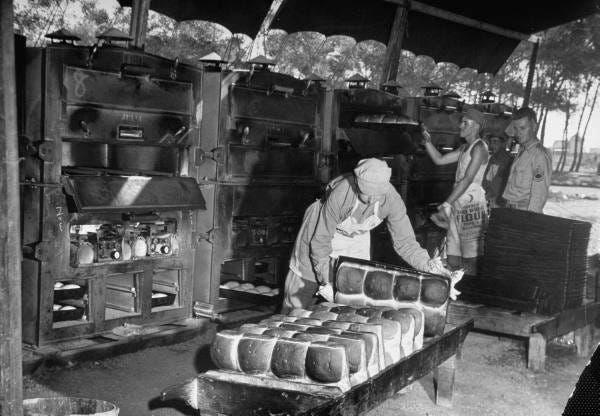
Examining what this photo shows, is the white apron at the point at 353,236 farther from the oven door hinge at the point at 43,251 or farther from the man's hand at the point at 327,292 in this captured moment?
the oven door hinge at the point at 43,251

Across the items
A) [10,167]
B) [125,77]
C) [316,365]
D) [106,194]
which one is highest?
[125,77]

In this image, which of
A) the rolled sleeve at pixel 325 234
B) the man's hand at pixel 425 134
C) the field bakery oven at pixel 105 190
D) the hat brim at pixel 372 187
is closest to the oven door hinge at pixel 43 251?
the field bakery oven at pixel 105 190

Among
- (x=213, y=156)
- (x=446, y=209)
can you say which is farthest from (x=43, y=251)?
(x=446, y=209)

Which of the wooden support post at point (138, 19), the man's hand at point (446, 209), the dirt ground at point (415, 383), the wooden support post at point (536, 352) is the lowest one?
the dirt ground at point (415, 383)

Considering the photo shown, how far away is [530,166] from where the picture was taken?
6.45 metres

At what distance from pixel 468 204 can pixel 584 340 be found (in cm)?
162

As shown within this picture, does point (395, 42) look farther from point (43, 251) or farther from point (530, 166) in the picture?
point (43, 251)

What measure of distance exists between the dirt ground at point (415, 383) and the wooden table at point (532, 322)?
193mm

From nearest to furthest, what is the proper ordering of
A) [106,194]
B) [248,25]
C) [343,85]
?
1. [106,194]
2. [248,25]
3. [343,85]

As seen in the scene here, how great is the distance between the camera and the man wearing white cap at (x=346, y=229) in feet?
14.0

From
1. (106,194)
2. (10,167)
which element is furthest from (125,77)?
(10,167)

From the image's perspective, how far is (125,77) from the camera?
521 cm

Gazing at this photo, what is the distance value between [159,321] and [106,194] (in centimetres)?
131

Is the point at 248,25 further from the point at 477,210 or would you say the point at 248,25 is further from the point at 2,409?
the point at 2,409
